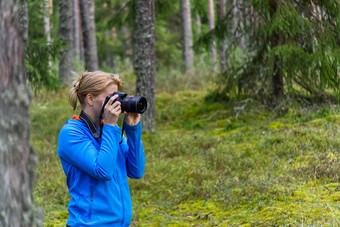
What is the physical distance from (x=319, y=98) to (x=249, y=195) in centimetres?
482

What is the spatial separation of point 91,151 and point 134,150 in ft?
1.43

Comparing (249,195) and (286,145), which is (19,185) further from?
(286,145)

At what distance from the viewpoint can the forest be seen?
98.7 inches

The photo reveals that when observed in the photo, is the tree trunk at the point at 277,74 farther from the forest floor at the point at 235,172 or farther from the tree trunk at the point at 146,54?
the tree trunk at the point at 146,54

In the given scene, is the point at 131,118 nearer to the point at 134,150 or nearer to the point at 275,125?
the point at 134,150

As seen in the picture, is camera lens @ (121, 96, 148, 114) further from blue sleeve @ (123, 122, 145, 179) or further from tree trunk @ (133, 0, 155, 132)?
tree trunk @ (133, 0, 155, 132)

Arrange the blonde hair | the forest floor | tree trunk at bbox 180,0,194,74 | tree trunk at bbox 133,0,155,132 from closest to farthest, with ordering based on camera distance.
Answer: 1. the blonde hair
2. the forest floor
3. tree trunk at bbox 133,0,155,132
4. tree trunk at bbox 180,0,194,74

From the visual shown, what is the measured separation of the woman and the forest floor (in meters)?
2.00

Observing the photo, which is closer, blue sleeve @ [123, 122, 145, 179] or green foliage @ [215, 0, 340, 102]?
blue sleeve @ [123, 122, 145, 179]

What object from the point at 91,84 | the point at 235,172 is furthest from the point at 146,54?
the point at 91,84

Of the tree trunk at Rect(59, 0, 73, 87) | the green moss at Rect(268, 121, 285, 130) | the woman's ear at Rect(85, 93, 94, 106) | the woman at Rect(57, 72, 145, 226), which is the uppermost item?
the tree trunk at Rect(59, 0, 73, 87)

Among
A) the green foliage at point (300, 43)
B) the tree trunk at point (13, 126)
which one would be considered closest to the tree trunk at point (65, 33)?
the green foliage at point (300, 43)

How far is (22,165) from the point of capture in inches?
98.9

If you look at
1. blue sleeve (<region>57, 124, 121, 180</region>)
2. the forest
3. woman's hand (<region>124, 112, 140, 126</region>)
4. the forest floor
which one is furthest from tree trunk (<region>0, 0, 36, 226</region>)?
the forest floor
